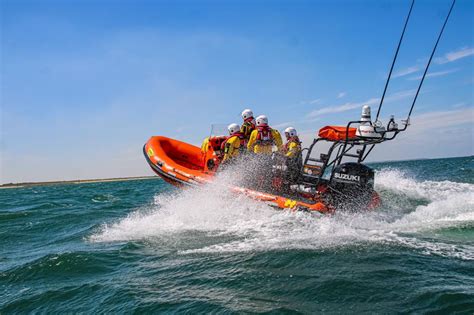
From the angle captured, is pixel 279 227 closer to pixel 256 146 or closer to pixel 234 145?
pixel 256 146

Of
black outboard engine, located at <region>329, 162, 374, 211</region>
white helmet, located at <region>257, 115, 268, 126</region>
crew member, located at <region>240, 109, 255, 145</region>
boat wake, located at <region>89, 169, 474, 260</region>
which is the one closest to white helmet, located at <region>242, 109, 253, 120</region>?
crew member, located at <region>240, 109, 255, 145</region>

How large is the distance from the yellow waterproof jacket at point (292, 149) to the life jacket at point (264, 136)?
0.36m

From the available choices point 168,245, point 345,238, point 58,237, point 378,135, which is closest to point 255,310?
point 345,238

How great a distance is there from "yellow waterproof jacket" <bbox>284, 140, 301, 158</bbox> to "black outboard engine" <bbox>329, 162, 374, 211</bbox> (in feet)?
3.36

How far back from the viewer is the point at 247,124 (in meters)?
7.60

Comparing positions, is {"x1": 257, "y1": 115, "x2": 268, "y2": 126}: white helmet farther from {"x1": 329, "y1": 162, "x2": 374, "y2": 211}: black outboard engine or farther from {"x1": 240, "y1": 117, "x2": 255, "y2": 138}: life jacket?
{"x1": 329, "y1": 162, "x2": 374, "y2": 211}: black outboard engine

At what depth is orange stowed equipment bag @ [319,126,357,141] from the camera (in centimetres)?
616

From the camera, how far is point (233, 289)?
3.35 metres

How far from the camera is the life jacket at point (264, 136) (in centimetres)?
724

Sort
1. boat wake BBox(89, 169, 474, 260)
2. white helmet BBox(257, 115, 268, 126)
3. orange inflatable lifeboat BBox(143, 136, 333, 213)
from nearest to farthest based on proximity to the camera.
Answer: boat wake BBox(89, 169, 474, 260), orange inflatable lifeboat BBox(143, 136, 333, 213), white helmet BBox(257, 115, 268, 126)

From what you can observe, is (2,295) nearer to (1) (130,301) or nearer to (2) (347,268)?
(1) (130,301)

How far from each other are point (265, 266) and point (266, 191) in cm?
318

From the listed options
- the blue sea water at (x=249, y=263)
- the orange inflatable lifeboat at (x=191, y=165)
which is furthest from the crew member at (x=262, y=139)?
the blue sea water at (x=249, y=263)

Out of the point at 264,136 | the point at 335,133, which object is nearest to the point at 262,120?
the point at 264,136
